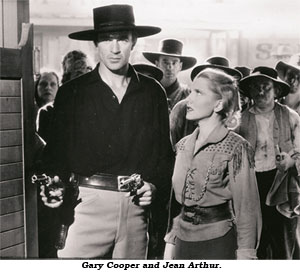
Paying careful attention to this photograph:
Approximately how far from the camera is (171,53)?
3562 mm

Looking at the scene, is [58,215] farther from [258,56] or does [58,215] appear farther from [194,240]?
[258,56]

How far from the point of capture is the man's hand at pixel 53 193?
3.55 m

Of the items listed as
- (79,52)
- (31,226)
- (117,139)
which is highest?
(79,52)

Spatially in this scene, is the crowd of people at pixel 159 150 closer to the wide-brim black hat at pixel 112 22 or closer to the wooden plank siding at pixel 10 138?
the wide-brim black hat at pixel 112 22

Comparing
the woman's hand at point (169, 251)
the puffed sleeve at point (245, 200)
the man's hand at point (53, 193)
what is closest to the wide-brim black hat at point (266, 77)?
the puffed sleeve at point (245, 200)

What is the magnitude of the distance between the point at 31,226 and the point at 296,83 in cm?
225

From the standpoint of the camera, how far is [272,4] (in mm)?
3594

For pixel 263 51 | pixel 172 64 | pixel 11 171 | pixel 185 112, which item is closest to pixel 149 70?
pixel 172 64

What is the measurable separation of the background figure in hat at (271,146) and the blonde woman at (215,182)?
8cm

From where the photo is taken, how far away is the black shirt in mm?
3502

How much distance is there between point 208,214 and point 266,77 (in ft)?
3.60

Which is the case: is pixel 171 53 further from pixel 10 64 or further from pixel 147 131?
pixel 10 64

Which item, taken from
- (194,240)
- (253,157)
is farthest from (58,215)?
(253,157)

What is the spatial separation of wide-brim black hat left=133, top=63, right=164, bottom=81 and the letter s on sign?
73cm
